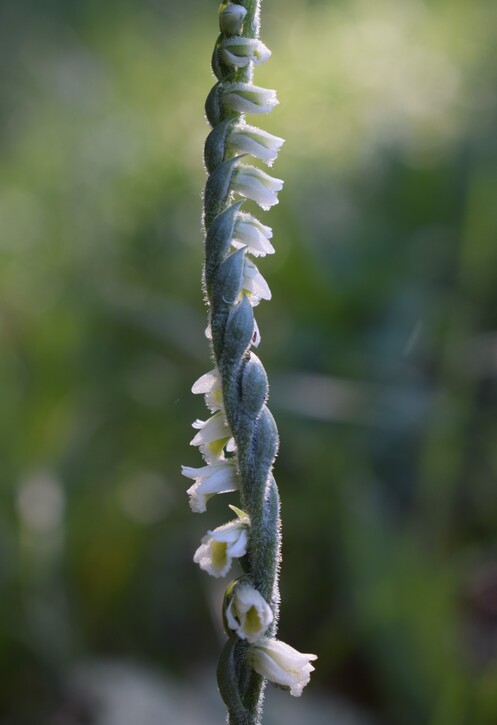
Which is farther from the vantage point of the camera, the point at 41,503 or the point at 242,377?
the point at 41,503

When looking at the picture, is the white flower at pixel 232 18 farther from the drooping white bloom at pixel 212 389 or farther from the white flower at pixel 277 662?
the white flower at pixel 277 662

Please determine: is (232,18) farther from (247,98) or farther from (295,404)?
(295,404)

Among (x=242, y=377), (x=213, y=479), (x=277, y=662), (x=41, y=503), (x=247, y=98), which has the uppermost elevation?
(x=247, y=98)

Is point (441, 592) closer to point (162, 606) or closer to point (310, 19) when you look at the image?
point (162, 606)

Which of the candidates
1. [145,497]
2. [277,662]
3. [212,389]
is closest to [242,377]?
[212,389]

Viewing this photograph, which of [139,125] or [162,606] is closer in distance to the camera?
[162,606]

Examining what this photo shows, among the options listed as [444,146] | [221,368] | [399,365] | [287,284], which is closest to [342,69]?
[444,146]
